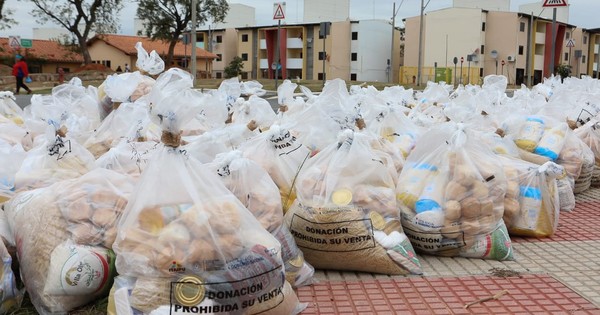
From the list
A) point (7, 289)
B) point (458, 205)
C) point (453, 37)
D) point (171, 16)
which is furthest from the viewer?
point (453, 37)

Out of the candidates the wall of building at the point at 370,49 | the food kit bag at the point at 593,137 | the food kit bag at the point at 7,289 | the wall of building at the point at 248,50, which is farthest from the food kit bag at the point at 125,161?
the wall of building at the point at 248,50

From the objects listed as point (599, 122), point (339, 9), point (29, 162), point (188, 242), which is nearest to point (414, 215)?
point (188, 242)

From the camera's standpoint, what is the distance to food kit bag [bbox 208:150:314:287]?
321 cm

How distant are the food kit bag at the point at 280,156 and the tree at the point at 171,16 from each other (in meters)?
35.3

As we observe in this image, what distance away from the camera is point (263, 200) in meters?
3.24

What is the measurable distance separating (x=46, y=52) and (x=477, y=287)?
48.7m

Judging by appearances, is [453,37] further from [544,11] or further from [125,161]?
[125,161]

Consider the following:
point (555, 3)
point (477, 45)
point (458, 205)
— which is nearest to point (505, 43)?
point (477, 45)

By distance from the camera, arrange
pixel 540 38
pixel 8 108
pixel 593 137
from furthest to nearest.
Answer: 1. pixel 540 38
2. pixel 8 108
3. pixel 593 137

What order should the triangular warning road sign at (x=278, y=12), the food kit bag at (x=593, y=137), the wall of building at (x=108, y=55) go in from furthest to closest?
1. the wall of building at (x=108, y=55)
2. the triangular warning road sign at (x=278, y=12)
3. the food kit bag at (x=593, y=137)

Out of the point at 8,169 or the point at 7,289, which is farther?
the point at 8,169

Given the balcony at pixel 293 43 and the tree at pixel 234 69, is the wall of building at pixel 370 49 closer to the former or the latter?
the balcony at pixel 293 43

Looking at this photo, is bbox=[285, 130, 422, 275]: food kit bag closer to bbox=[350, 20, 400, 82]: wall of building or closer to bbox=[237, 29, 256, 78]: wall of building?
bbox=[350, 20, 400, 82]: wall of building

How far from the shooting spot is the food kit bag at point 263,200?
321cm
